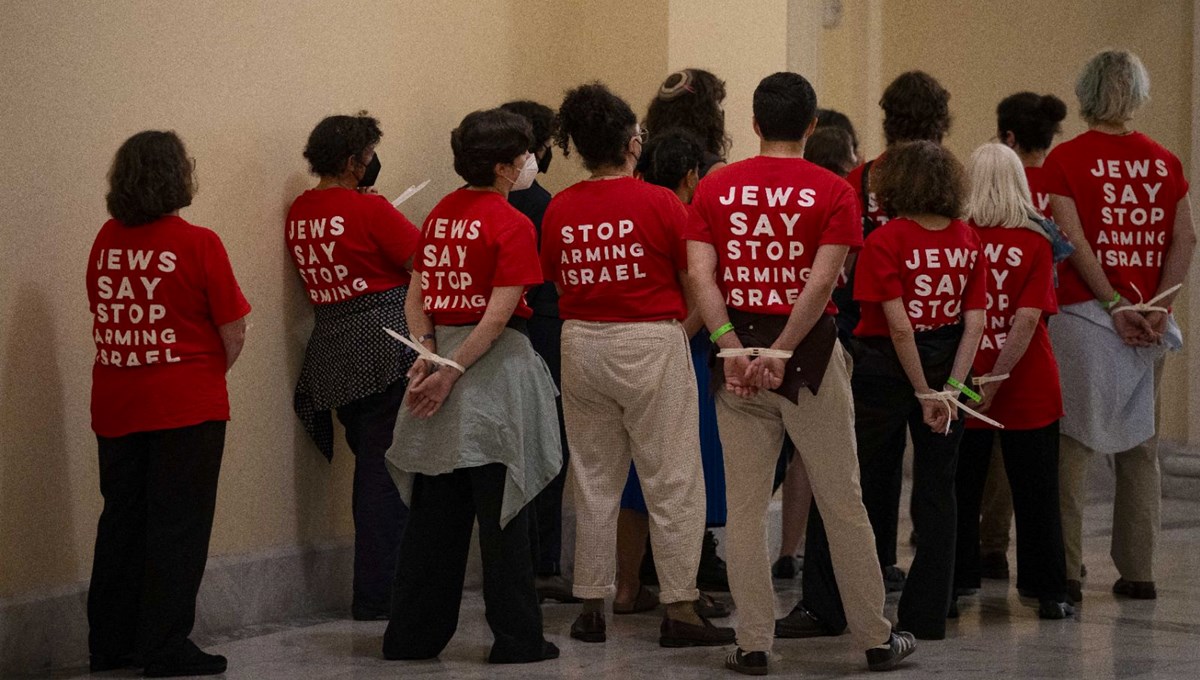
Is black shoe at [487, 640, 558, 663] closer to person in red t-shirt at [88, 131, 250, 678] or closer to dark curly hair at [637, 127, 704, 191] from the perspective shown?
person in red t-shirt at [88, 131, 250, 678]

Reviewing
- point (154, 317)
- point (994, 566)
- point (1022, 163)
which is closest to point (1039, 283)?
point (1022, 163)

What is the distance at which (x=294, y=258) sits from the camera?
599 cm

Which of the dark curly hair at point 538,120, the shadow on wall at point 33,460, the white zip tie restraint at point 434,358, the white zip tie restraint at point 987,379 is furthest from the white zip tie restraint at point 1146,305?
the shadow on wall at point 33,460

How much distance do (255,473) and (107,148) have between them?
1.23 meters

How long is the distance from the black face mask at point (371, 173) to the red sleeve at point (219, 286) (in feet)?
3.28

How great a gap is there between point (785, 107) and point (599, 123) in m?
0.74

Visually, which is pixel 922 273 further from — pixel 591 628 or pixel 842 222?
pixel 591 628

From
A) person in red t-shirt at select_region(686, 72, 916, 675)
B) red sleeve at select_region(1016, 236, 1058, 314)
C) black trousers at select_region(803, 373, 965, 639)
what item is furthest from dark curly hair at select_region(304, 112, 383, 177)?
red sleeve at select_region(1016, 236, 1058, 314)

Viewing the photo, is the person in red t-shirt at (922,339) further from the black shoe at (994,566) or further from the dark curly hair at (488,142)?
the black shoe at (994,566)

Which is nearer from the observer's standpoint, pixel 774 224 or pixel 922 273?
pixel 774 224

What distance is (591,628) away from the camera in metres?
5.52

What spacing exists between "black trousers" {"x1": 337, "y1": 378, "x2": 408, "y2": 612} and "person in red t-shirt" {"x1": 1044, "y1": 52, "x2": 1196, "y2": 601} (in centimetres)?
238

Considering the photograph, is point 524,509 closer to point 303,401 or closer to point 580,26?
point 303,401

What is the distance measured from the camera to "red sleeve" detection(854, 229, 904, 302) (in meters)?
5.20
